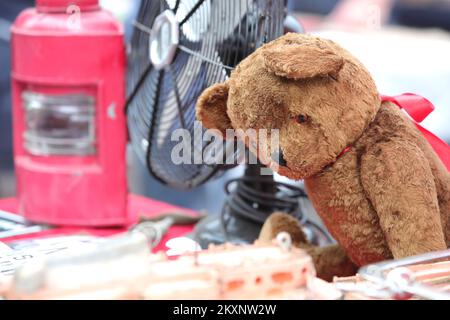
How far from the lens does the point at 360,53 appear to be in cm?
189

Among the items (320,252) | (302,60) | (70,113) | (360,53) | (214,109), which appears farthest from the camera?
(360,53)

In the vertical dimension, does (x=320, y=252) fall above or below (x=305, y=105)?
below

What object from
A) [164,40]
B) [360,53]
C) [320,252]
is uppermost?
[164,40]

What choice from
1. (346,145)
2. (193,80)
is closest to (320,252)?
(346,145)

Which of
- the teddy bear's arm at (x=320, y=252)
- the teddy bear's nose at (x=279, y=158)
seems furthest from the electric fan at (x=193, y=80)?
the teddy bear's nose at (x=279, y=158)

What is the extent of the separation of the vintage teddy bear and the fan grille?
0.58 feet

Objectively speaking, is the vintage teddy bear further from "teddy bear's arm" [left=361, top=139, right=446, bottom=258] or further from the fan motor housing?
the fan motor housing

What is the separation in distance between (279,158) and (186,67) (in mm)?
397

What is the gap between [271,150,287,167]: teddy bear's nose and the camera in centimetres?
89

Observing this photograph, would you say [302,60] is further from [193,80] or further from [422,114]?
[193,80]

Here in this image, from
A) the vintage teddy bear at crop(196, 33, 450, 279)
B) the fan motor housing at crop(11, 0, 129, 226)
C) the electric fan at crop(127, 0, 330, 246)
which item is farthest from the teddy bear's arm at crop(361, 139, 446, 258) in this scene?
the fan motor housing at crop(11, 0, 129, 226)

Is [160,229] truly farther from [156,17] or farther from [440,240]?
[156,17]

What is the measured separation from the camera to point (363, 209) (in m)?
0.94
